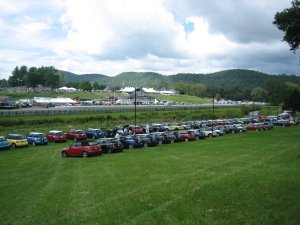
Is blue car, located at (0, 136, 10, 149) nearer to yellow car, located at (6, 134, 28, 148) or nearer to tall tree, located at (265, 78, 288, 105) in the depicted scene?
yellow car, located at (6, 134, 28, 148)

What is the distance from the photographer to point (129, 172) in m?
20.9

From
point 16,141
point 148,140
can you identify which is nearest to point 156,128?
point 148,140

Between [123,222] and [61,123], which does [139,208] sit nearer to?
[123,222]

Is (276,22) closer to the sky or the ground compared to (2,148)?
closer to the sky

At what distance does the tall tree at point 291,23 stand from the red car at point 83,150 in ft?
57.5

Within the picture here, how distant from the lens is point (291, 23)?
24922 millimetres

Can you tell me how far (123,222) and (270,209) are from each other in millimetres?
4175

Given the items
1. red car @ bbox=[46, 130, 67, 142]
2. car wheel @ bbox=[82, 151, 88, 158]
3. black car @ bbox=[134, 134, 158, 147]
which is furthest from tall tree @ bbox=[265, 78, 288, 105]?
car wheel @ bbox=[82, 151, 88, 158]

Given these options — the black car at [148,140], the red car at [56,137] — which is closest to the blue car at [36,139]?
the red car at [56,137]

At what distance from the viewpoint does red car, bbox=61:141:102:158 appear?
3183 cm

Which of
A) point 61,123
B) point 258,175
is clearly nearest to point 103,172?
point 258,175

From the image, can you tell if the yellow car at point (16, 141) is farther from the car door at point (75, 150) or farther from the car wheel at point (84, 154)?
the car wheel at point (84, 154)

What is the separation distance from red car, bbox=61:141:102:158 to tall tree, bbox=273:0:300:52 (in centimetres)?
1752

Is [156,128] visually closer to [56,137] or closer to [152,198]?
[56,137]
